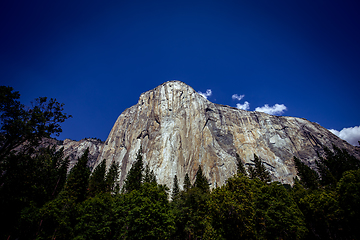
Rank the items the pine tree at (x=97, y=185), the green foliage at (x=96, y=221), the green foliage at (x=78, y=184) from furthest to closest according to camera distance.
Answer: the pine tree at (x=97, y=185)
the green foliage at (x=78, y=184)
the green foliage at (x=96, y=221)

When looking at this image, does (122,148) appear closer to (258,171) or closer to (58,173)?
(58,173)

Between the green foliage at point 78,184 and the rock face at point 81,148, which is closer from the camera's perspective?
the green foliage at point 78,184

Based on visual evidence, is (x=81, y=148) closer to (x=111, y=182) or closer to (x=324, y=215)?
(x=111, y=182)

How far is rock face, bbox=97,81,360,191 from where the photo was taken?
82.4 metres

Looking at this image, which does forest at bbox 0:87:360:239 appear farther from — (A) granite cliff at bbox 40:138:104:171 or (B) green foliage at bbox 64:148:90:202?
(A) granite cliff at bbox 40:138:104:171

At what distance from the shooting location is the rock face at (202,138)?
82375 mm

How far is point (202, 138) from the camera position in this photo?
90.4 metres

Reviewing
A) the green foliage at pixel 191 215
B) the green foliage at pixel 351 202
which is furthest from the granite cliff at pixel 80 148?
the green foliage at pixel 351 202

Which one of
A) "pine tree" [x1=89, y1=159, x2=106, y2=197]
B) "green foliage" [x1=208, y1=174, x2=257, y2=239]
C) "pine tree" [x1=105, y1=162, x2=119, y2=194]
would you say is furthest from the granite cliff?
"green foliage" [x1=208, y1=174, x2=257, y2=239]

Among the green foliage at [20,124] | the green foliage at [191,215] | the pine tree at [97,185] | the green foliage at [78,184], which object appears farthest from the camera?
the pine tree at [97,185]

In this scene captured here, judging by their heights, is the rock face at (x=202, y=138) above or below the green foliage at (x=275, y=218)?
above

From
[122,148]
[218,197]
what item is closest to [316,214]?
[218,197]

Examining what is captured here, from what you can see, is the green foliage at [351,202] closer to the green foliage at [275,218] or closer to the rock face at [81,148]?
the green foliage at [275,218]

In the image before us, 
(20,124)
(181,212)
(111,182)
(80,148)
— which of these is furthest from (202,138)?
(80,148)
